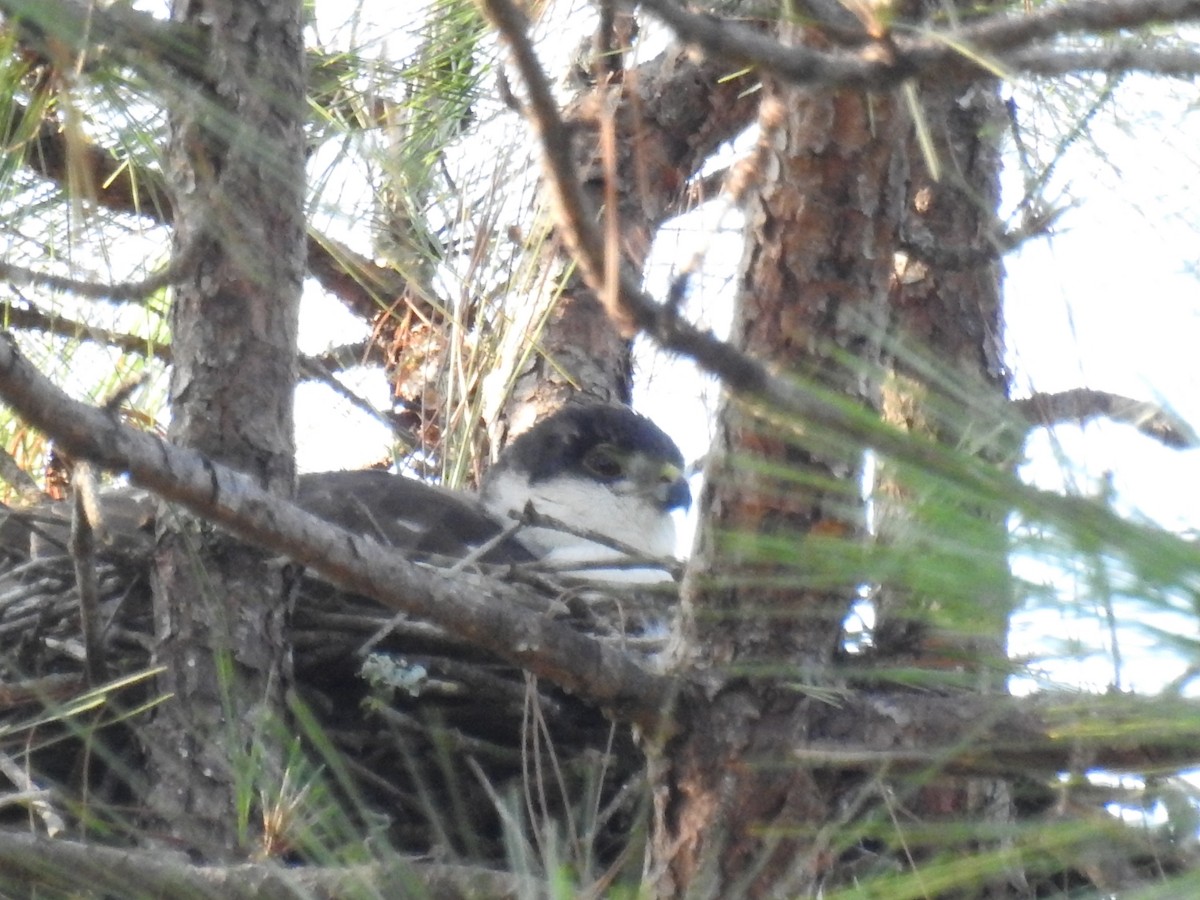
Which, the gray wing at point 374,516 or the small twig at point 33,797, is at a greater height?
the gray wing at point 374,516

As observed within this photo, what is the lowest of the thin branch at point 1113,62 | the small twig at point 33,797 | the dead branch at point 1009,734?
the small twig at point 33,797

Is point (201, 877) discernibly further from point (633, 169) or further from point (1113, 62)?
point (633, 169)

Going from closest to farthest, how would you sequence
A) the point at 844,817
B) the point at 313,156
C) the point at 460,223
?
the point at 844,817, the point at 313,156, the point at 460,223

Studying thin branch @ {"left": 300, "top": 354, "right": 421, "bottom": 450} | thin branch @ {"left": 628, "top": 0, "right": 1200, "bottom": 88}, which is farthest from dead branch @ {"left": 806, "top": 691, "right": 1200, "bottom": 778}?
thin branch @ {"left": 300, "top": 354, "right": 421, "bottom": 450}

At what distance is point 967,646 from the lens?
2613mm

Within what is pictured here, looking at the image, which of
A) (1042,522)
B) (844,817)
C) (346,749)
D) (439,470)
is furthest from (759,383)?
(439,470)

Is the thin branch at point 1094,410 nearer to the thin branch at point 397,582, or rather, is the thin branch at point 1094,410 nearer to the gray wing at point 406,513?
the thin branch at point 397,582

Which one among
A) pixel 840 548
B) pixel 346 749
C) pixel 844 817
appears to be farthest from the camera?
pixel 346 749

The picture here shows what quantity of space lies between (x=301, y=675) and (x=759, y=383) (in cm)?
217

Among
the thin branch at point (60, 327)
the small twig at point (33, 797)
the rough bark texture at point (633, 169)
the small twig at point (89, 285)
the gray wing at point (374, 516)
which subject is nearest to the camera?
the small twig at point (89, 285)

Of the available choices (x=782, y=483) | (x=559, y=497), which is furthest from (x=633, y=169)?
(x=782, y=483)

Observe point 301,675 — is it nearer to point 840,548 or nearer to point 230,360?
point 230,360

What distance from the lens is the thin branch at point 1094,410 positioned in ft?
6.33

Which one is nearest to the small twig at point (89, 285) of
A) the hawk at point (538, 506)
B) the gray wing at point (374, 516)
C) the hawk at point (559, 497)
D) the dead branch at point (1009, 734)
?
the dead branch at point (1009, 734)
